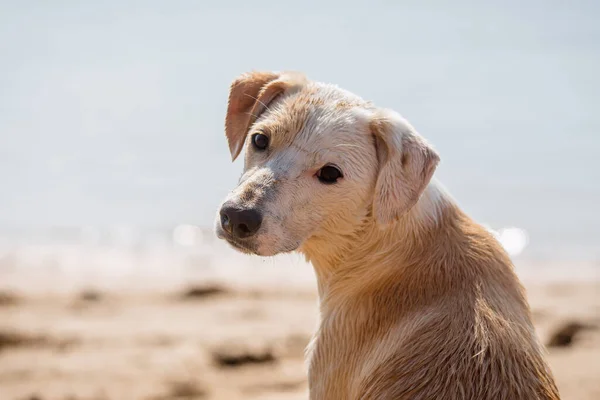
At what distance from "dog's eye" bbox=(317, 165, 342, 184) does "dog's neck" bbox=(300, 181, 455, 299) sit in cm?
27

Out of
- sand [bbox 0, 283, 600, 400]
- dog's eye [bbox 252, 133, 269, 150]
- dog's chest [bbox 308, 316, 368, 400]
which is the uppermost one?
dog's eye [bbox 252, 133, 269, 150]

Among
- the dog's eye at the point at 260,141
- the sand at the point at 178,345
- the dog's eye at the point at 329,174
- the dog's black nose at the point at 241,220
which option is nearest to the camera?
the dog's black nose at the point at 241,220

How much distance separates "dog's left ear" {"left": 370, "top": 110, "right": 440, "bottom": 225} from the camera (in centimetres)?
380

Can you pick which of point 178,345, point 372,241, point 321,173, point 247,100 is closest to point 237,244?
point 321,173

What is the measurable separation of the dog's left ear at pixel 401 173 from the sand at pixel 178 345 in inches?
97.5

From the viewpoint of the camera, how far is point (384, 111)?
13.4 ft

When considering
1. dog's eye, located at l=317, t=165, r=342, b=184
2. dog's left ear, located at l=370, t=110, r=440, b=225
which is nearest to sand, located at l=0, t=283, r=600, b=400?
dog's left ear, located at l=370, t=110, r=440, b=225

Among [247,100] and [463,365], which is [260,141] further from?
[463,365]

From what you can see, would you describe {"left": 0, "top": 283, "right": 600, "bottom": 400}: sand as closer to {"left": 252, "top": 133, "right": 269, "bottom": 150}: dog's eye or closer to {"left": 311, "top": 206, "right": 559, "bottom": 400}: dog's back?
{"left": 311, "top": 206, "right": 559, "bottom": 400}: dog's back

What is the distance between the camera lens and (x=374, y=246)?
4012 mm

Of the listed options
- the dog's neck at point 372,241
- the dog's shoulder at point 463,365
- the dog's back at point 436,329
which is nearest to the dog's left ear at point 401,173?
the dog's neck at point 372,241

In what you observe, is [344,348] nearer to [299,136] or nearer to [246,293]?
[299,136]

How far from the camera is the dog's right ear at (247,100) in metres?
4.49

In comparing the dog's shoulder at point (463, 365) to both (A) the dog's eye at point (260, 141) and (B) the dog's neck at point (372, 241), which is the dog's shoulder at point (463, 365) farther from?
(A) the dog's eye at point (260, 141)
